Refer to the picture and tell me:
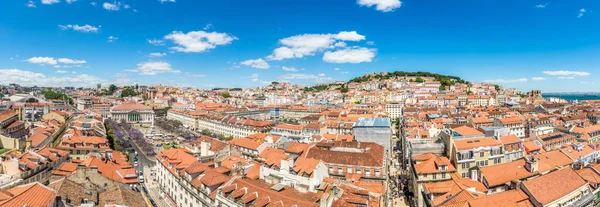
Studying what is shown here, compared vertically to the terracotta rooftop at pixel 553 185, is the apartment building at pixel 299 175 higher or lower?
lower

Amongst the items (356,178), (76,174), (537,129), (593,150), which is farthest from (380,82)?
(76,174)

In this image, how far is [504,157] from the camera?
36.3 meters

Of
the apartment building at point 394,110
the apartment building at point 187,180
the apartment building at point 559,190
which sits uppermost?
the apartment building at point 394,110

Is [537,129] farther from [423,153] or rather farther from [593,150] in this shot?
[423,153]

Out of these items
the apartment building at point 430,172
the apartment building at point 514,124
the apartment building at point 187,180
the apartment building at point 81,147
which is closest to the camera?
the apartment building at point 187,180

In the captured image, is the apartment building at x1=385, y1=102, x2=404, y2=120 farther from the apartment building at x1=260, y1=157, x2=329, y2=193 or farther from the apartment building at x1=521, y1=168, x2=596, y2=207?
the apartment building at x1=521, y1=168, x2=596, y2=207

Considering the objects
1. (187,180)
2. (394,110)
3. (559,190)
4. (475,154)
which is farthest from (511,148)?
(394,110)

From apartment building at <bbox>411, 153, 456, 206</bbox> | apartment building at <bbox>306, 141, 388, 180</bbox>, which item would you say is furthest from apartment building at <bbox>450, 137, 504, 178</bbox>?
apartment building at <bbox>306, 141, 388, 180</bbox>

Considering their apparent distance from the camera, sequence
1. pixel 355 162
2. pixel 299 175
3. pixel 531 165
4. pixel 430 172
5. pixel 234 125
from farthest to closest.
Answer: pixel 234 125, pixel 355 162, pixel 430 172, pixel 531 165, pixel 299 175

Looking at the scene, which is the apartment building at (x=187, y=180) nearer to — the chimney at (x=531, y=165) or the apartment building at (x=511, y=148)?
the chimney at (x=531, y=165)

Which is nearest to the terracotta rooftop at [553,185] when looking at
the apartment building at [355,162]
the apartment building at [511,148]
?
the apartment building at [511,148]

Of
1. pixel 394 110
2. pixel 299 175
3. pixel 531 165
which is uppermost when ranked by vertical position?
pixel 394 110

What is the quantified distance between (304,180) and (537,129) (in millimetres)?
49058

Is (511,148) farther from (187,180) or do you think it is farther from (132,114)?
(132,114)
